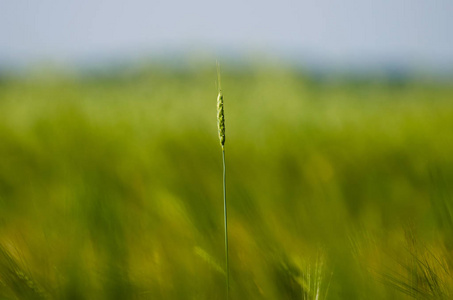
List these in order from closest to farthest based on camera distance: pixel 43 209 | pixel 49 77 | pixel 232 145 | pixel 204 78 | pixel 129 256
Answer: pixel 129 256
pixel 43 209
pixel 232 145
pixel 49 77
pixel 204 78

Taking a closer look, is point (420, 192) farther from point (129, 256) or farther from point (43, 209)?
point (43, 209)

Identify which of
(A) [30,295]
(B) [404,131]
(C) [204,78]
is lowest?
(A) [30,295]

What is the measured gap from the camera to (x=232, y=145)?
1518 millimetres

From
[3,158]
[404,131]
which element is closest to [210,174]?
[3,158]

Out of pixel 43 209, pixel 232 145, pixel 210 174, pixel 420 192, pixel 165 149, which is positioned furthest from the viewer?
pixel 232 145

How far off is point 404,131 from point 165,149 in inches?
37.1

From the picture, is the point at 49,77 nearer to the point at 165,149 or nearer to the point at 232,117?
the point at 165,149

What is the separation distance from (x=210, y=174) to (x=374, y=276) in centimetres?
71

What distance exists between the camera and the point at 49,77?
180 cm

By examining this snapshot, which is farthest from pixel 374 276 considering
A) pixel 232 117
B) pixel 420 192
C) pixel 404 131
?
pixel 232 117

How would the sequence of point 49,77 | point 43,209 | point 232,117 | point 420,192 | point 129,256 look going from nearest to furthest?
point 129,256
point 43,209
point 420,192
point 49,77
point 232,117

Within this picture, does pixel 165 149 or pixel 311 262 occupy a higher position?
pixel 165 149

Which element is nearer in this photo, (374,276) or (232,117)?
(374,276)

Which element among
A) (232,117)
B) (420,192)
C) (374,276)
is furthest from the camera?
(232,117)
